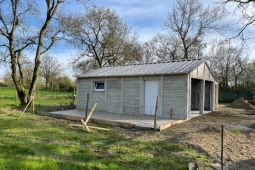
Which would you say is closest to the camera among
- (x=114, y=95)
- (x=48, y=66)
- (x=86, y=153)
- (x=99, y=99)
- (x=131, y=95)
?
(x=86, y=153)

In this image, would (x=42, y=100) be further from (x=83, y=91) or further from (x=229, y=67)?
(x=229, y=67)

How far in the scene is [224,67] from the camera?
26906 millimetres

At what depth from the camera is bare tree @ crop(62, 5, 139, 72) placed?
22.4m

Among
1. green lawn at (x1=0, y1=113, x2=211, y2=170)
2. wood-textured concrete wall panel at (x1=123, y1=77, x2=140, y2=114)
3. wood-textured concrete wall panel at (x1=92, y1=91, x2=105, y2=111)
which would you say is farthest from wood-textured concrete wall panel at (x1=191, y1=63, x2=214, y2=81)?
green lawn at (x1=0, y1=113, x2=211, y2=170)

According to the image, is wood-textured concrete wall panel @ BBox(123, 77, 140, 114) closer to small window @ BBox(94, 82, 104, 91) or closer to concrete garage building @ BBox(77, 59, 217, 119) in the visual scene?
concrete garage building @ BBox(77, 59, 217, 119)

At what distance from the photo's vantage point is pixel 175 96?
383 inches

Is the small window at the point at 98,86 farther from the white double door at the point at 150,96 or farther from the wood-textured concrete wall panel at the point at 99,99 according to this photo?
the white double door at the point at 150,96

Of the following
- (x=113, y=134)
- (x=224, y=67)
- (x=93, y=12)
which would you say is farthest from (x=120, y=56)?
(x=113, y=134)

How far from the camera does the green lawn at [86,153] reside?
3889 mm

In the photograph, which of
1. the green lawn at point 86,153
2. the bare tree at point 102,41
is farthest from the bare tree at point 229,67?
the green lawn at point 86,153

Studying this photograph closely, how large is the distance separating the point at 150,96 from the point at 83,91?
201 inches

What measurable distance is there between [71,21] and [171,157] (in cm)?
1610

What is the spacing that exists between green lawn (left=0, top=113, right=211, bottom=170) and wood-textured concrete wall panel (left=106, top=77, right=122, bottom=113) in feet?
16.4

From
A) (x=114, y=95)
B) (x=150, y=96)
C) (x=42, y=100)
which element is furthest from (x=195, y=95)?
(x=42, y=100)
